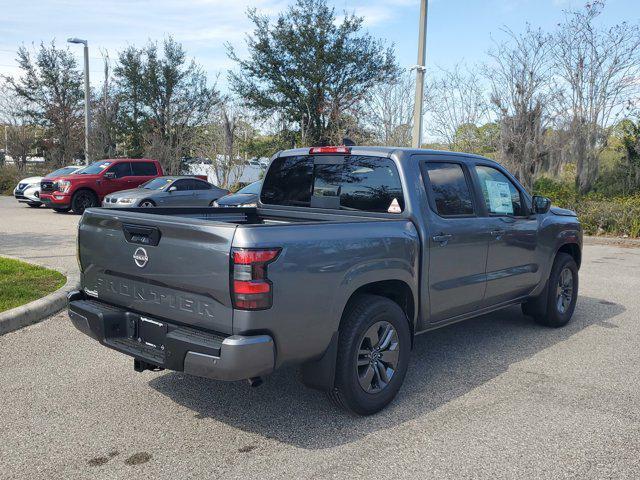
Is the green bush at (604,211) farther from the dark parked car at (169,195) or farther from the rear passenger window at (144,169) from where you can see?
the rear passenger window at (144,169)

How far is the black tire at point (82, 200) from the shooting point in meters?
18.0

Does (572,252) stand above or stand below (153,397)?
above

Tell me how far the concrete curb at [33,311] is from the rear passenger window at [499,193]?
4.60 m

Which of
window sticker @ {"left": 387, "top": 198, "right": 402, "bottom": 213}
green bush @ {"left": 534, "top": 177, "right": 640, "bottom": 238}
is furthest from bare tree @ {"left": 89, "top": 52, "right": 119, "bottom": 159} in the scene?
window sticker @ {"left": 387, "top": 198, "right": 402, "bottom": 213}

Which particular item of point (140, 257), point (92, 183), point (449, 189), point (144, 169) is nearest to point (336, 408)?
point (140, 257)

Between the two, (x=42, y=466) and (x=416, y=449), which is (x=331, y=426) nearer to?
(x=416, y=449)

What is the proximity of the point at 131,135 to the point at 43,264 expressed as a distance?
2392 cm

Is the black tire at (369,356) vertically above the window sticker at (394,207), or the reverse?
the window sticker at (394,207)

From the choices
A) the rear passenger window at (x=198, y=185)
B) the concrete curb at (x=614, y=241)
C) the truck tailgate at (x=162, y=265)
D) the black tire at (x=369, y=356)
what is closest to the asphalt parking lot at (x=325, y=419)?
the black tire at (x=369, y=356)

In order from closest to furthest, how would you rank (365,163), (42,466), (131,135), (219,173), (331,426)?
(42,466), (331,426), (365,163), (219,173), (131,135)

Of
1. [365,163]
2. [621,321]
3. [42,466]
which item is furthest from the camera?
[621,321]

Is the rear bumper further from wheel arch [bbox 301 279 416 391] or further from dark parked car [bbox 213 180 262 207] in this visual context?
dark parked car [bbox 213 180 262 207]

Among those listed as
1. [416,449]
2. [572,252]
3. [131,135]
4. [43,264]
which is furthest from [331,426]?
[131,135]

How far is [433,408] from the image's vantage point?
420cm
